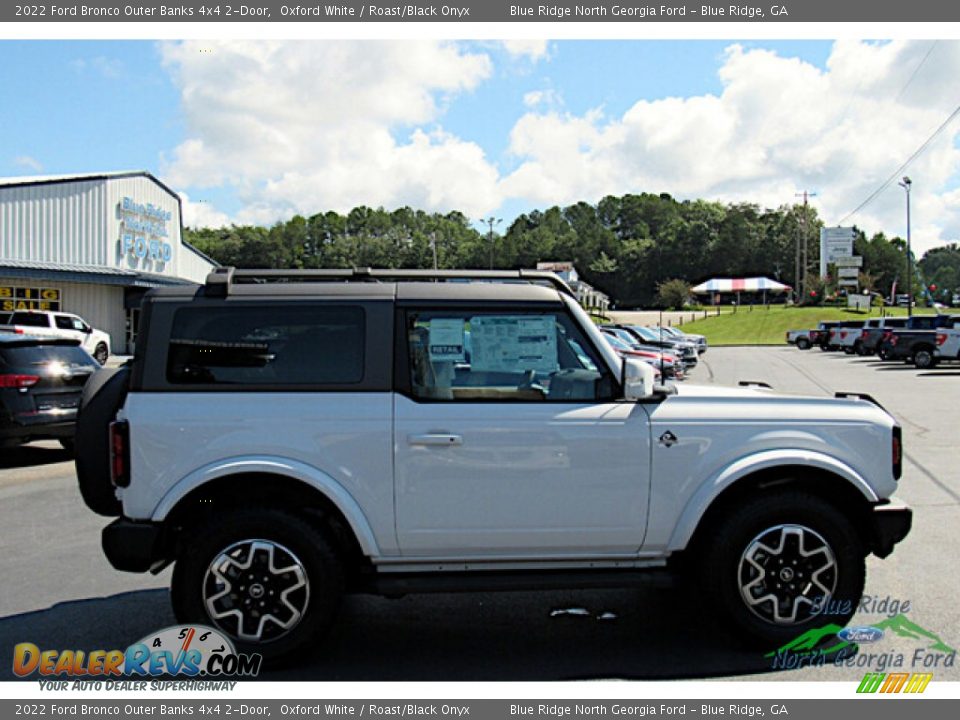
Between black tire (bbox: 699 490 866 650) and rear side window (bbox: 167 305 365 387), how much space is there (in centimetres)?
215

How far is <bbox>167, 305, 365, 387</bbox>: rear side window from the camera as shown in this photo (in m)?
4.39

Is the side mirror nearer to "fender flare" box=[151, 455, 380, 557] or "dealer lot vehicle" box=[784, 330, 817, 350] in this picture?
"fender flare" box=[151, 455, 380, 557]

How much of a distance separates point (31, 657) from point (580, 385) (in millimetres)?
3301

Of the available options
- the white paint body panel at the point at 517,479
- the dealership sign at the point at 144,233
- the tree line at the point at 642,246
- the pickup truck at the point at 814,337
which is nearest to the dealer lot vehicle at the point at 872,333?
the pickup truck at the point at 814,337

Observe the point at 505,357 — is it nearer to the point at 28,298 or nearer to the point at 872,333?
the point at 872,333

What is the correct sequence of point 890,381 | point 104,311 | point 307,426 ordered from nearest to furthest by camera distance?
point 307,426
point 890,381
point 104,311

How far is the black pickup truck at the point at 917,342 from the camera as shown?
95.0 ft

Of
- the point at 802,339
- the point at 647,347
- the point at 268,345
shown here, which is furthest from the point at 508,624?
the point at 802,339

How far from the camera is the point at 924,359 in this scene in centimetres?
2912

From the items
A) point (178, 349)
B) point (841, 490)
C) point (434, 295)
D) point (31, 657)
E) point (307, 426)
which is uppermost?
point (434, 295)

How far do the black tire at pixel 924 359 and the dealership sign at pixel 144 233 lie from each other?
1404 inches

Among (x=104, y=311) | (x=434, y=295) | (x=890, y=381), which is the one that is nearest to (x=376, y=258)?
(x=104, y=311)

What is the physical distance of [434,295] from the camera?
457 cm

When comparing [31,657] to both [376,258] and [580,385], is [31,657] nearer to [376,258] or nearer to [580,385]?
[580,385]
